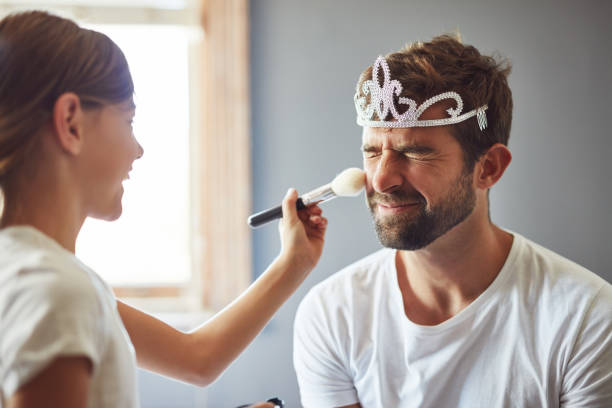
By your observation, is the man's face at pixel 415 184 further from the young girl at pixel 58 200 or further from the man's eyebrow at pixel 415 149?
the young girl at pixel 58 200

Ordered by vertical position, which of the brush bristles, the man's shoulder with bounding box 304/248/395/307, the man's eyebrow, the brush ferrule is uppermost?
the man's eyebrow

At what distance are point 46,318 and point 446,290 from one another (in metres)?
1.02

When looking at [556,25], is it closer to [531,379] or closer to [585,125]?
[585,125]

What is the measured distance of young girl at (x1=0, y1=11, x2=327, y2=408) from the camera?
21.6 inches

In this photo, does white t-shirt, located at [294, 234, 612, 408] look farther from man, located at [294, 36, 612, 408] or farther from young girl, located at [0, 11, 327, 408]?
young girl, located at [0, 11, 327, 408]

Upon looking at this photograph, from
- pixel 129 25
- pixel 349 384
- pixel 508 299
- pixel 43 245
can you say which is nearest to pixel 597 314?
pixel 508 299

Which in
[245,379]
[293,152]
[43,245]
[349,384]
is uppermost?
[293,152]

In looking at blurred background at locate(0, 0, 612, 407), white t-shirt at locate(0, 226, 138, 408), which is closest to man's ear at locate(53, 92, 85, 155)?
white t-shirt at locate(0, 226, 138, 408)

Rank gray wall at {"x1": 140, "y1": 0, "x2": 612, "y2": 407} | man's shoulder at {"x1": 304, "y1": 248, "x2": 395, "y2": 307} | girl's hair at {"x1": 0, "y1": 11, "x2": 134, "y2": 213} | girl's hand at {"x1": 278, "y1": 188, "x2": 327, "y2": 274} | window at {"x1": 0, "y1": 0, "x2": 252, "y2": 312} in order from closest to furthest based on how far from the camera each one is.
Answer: girl's hair at {"x1": 0, "y1": 11, "x2": 134, "y2": 213} → girl's hand at {"x1": 278, "y1": 188, "x2": 327, "y2": 274} → man's shoulder at {"x1": 304, "y1": 248, "x2": 395, "y2": 307} → gray wall at {"x1": 140, "y1": 0, "x2": 612, "y2": 407} → window at {"x1": 0, "y1": 0, "x2": 252, "y2": 312}

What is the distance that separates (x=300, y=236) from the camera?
1.16 meters

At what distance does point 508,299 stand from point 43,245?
1.02 metres

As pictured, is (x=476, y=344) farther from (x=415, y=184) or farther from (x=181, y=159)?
(x=181, y=159)

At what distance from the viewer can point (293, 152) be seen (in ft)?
7.34

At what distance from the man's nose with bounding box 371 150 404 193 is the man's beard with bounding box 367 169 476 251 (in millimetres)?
28
